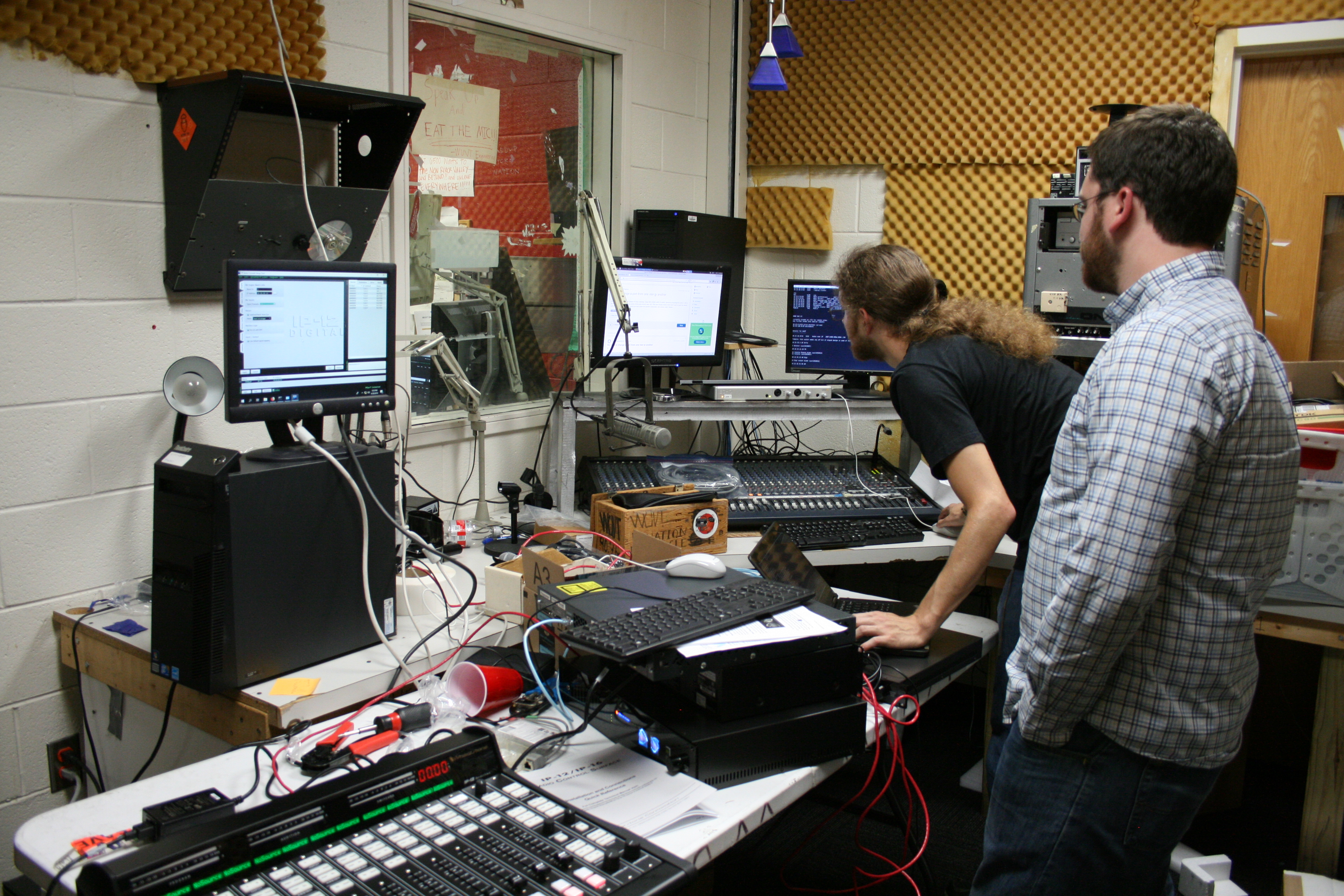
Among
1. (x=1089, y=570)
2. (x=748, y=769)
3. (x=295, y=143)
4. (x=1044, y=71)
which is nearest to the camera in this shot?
(x=1089, y=570)

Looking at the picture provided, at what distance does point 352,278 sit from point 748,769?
1.15 metres

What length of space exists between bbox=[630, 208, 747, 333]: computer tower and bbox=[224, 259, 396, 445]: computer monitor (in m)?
1.49

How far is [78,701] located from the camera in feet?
6.92

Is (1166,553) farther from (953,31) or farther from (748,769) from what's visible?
(953,31)

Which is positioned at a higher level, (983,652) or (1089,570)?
(1089,570)

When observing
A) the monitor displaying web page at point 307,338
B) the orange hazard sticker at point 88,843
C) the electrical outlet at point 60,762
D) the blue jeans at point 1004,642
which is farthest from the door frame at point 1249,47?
the electrical outlet at point 60,762

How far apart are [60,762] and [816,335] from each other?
7.89 ft

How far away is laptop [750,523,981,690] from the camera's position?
5.74 ft

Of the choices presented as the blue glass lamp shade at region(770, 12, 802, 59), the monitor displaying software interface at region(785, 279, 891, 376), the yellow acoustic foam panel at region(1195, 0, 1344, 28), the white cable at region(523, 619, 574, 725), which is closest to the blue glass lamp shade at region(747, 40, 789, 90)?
the blue glass lamp shade at region(770, 12, 802, 59)

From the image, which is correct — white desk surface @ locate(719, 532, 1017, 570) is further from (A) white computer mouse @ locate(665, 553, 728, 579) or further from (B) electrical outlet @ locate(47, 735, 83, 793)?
(B) electrical outlet @ locate(47, 735, 83, 793)

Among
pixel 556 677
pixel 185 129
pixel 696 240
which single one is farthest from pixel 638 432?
pixel 696 240

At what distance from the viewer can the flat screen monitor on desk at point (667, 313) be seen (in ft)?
9.48

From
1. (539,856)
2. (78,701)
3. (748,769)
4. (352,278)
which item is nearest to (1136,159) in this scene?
(748,769)

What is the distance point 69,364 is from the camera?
200 cm
